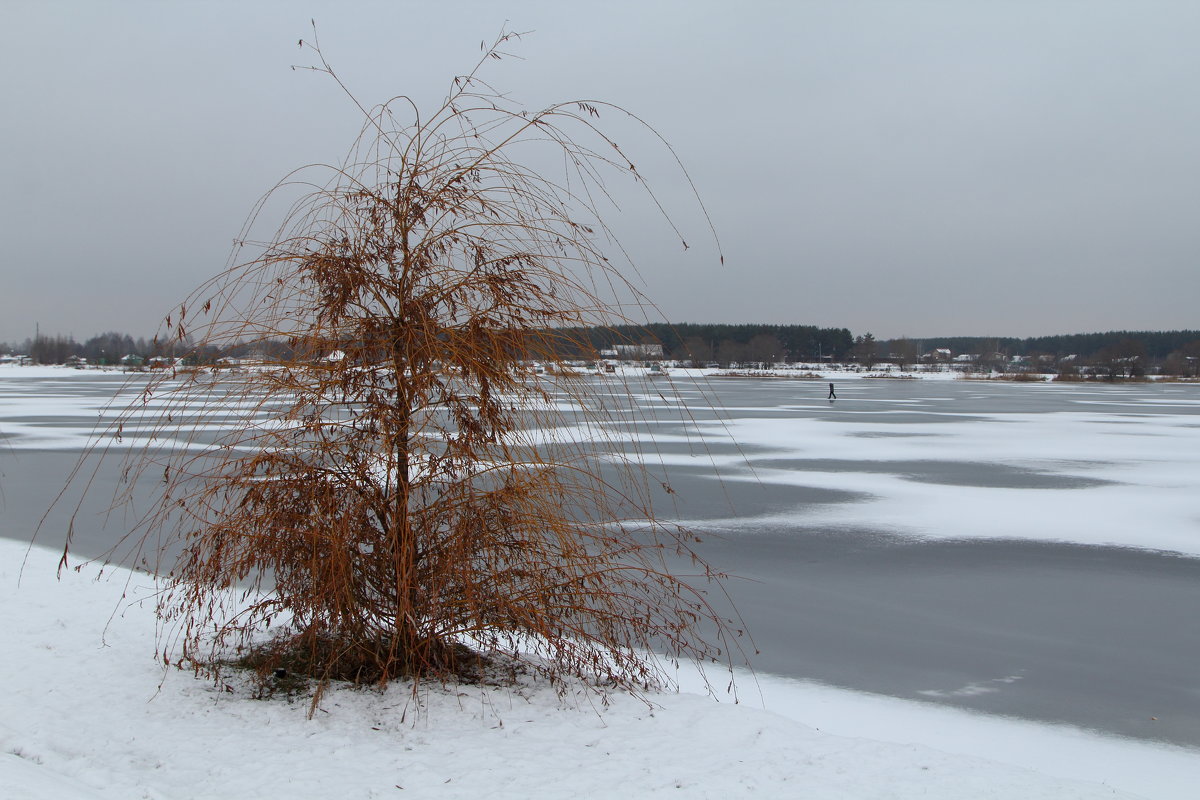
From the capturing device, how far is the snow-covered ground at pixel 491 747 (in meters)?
3.91

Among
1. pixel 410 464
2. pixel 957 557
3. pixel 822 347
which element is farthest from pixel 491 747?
pixel 822 347

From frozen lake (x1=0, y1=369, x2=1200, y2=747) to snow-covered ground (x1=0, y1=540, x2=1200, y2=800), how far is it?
2.20 ft

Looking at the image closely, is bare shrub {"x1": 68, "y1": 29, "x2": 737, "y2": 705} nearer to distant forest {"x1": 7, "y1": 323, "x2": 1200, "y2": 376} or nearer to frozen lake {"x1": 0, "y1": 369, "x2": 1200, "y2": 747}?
frozen lake {"x1": 0, "y1": 369, "x2": 1200, "y2": 747}

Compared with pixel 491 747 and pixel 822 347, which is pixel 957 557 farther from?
pixel 822 347

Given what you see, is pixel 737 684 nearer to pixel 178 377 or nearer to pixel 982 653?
pixel 982 653

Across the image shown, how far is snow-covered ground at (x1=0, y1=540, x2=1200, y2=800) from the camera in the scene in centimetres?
391

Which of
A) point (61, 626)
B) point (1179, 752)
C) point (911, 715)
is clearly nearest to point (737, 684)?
point (911, 715)

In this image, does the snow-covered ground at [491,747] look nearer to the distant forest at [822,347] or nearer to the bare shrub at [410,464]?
the bare shrub at [410,464]

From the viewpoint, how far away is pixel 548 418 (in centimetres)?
529

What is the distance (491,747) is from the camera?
14.2ft

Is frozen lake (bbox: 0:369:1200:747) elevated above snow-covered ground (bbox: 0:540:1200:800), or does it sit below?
below

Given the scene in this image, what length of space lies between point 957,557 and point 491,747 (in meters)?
6.87

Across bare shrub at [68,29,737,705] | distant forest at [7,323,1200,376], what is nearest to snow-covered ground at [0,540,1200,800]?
bare shrub at [68,29,737,705]

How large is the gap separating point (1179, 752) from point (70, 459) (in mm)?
17632
